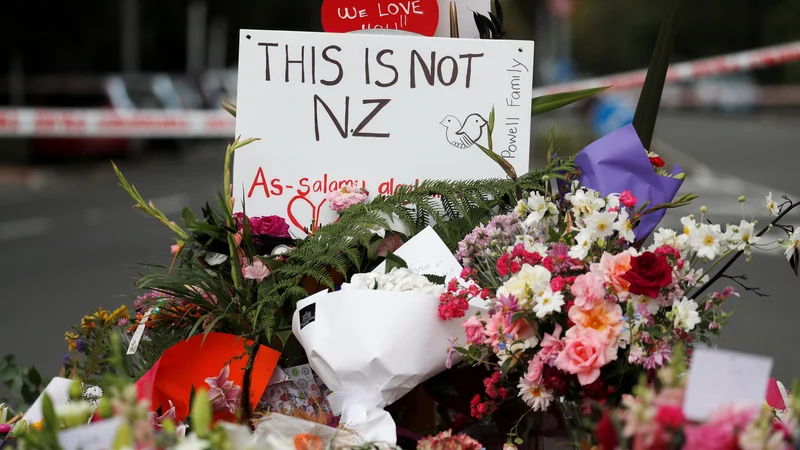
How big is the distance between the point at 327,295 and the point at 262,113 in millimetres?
716

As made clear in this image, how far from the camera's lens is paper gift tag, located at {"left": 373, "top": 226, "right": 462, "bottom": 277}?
223cm

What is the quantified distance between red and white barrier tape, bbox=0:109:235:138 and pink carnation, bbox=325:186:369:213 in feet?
45.2

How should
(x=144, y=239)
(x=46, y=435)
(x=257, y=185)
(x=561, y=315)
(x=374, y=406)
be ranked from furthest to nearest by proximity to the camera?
(x=144, y=239), (x=257, y=185), (x=374, y=406), (x=561, y=315), (x=46, y=435)

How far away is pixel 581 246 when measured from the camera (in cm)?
198

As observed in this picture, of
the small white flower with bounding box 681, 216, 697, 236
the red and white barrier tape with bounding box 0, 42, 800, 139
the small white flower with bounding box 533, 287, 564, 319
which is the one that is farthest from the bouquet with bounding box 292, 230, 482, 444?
the red and white barrier tape with bounding box 0, 42, 800, 139

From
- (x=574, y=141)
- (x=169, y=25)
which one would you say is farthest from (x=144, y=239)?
(x=169, y=25)

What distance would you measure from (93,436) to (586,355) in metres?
0.90

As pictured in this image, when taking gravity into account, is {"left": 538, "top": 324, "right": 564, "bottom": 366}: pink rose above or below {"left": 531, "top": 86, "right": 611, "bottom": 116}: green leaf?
below

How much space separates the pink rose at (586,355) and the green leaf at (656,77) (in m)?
0.86

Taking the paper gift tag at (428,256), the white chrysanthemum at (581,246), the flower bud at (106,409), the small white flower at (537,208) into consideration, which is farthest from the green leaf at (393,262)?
the flower bud at (106,409)

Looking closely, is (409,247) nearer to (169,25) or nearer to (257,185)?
(257,185)

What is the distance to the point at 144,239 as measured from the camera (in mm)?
10445

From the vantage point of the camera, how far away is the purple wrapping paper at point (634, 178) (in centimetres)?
228

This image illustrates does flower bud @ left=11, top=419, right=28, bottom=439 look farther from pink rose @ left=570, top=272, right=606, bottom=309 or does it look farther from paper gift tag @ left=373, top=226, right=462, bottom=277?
pink rose @ left=570, top=272, right=606, bottom=309
